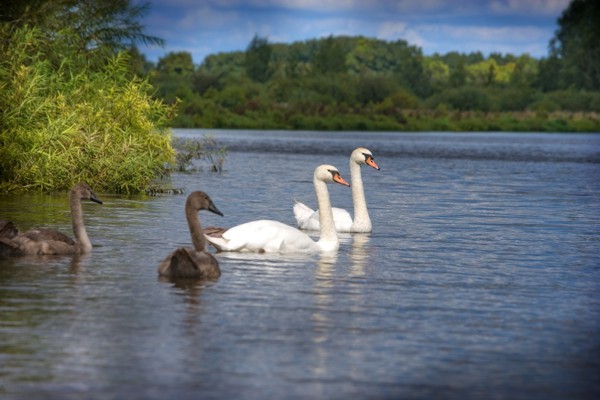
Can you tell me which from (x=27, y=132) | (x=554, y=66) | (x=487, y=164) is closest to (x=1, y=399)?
(x=27, y=132)

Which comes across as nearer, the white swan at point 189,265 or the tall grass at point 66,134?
the white swan at point 189,265

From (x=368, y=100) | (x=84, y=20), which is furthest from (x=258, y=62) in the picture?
(x=84, y=20)

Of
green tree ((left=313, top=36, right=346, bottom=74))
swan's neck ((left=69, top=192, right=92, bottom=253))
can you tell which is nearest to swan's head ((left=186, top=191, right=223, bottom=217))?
swan's neck ((left=69, top=192, right=92, bottom=253))

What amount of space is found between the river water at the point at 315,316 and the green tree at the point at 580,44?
84097mm

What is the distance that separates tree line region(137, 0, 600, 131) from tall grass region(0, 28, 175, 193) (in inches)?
2883

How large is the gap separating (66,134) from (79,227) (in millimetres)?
9800

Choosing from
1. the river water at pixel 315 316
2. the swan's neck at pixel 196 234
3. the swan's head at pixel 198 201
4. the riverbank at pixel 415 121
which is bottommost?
the river water at pixel 315 316

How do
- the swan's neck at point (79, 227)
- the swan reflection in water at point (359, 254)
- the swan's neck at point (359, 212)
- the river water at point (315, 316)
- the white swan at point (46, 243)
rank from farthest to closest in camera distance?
the swan's neck at point (359, 212) < the swan's neck at point (79, 227) < the white swan at point (46, 243) < the swan reflection in water at point (359, 254) < the river water at point (315, 316)

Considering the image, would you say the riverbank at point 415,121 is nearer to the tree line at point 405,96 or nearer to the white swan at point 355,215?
the tree line at point 405,96

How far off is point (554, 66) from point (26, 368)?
5460 inches

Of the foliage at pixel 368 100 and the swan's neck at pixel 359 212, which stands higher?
the foliage at pixel 368 100

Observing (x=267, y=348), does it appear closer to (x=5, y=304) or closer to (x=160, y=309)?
(x=160, y=309)

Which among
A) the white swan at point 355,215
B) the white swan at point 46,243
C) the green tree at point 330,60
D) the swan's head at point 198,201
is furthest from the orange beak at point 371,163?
the green tree at point 330,60

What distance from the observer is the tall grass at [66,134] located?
24.1m
